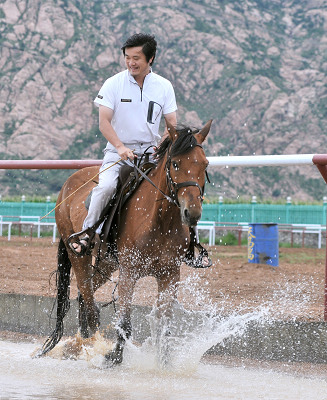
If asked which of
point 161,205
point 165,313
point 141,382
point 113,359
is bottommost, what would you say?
point 141,382

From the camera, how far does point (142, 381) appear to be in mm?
5180

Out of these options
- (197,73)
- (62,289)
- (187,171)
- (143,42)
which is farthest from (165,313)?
(197,73)

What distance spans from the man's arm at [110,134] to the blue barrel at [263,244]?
328 inches

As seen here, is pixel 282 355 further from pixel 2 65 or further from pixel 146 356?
pixel 2 65

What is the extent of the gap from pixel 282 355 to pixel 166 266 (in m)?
1.31

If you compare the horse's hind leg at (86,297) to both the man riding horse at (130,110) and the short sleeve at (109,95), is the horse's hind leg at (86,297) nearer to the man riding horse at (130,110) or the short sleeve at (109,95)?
the man riding horse at (130,110)

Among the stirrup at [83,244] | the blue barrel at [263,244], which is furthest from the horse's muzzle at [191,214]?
the blue barrel at [263,244]

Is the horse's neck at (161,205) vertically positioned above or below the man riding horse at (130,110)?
below

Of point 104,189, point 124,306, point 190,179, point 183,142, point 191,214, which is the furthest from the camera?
point 104,189

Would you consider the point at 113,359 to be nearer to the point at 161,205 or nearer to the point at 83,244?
the point at 83,244

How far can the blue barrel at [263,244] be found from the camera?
540 inches

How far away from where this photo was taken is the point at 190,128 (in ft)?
16.6

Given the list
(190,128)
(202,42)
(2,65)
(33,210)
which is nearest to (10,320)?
(190,128)

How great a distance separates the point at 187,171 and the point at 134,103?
3.56 feet
